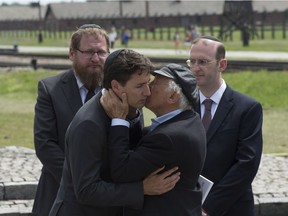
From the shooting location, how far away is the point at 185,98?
12.8 ft

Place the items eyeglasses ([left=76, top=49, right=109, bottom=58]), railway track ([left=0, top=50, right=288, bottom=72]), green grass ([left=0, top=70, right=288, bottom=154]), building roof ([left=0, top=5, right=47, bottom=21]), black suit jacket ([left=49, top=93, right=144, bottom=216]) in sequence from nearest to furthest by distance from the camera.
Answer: black suit jacket ([left=49, top=93, right=144, bottom=216]) → eyeglasses ([left=76, top=49, right=109, bottom=58]) → green grass ([left=0, top=70, right=288, bottom=154]) → railway track ([left=0, top=50, right=288, bottom=72]) → building roof ([left=0, top=5, right=47, bottom=21])

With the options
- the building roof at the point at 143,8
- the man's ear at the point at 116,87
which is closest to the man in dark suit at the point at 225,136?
the man's ear at the point at 116,87

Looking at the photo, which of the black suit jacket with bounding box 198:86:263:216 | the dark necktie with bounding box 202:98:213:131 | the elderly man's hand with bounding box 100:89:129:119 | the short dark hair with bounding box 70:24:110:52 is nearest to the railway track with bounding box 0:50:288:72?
the dark necktie with bounding box 202:98:213:131

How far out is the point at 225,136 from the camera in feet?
16.4

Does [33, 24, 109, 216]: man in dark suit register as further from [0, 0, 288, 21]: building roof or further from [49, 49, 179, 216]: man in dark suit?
[0, 0, 288, 21]: building roof

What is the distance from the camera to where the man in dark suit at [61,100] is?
4844 mm

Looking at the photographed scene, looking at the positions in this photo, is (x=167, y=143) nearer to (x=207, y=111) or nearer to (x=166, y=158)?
(x=166, y=158)

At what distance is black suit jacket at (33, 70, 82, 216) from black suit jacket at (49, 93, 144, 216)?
43.9 inches

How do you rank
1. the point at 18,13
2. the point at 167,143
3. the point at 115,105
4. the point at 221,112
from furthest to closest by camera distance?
the point at 18,13, the point at 221,112, the point at 115,105, the point at 167,143

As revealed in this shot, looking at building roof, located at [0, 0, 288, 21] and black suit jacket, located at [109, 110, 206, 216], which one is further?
building roof, located at [0, 0, 288, 21]

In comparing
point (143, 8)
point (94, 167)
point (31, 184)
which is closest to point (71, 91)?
point (94, 167)

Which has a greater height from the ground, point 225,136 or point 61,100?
point 61,100

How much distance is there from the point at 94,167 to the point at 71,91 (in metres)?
1.40

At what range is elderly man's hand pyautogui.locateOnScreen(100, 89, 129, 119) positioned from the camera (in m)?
3.78
